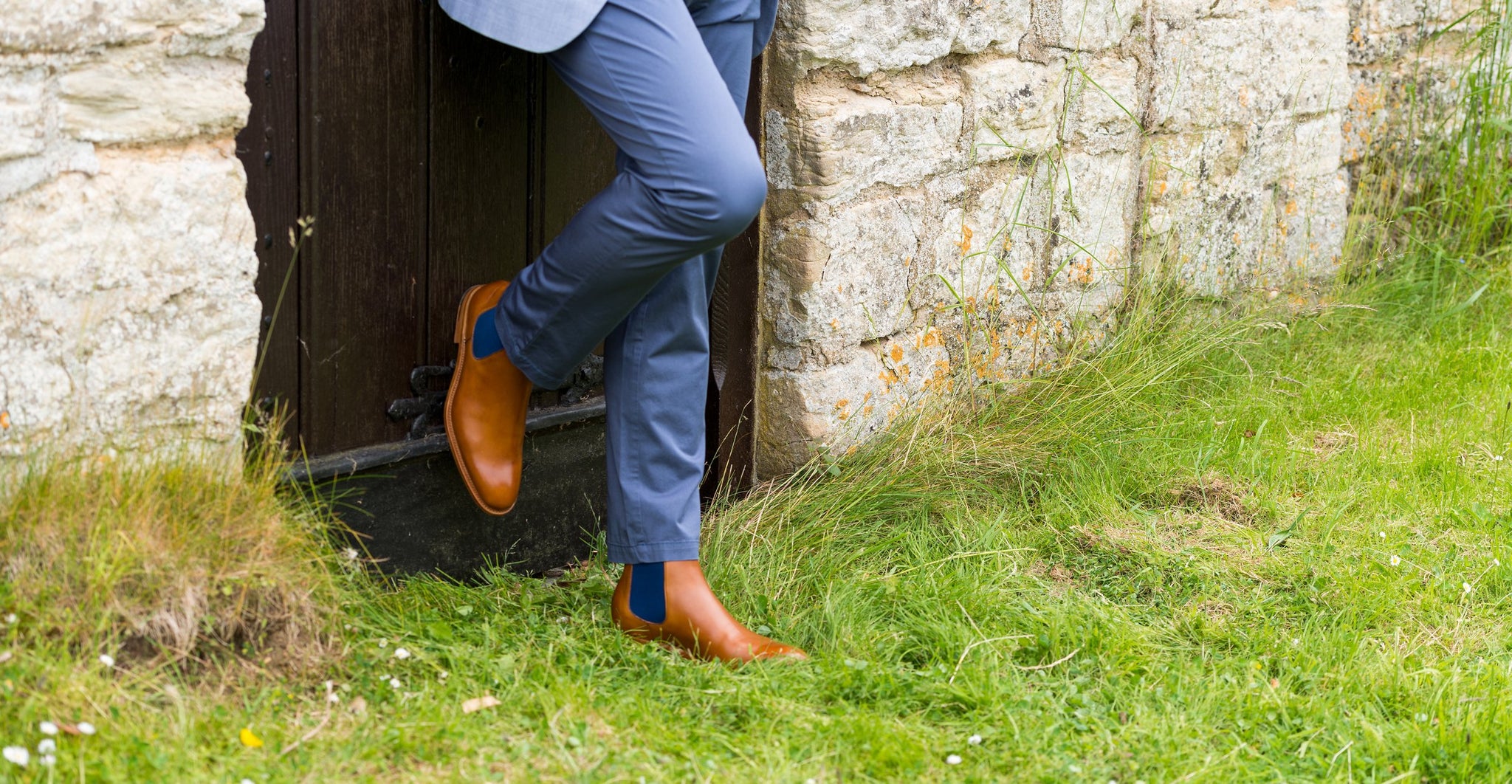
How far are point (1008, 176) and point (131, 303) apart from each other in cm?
203

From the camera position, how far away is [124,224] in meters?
1.83

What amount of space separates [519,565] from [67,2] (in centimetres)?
132

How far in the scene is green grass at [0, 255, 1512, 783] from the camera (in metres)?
1.81

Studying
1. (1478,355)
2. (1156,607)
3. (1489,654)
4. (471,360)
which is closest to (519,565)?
(471,360)

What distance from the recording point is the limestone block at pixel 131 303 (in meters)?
1.75

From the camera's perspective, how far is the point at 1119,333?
11.5 feet

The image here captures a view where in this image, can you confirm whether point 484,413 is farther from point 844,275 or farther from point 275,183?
point 844,275

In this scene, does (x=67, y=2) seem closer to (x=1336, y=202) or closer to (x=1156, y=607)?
(x=1156, y=607)

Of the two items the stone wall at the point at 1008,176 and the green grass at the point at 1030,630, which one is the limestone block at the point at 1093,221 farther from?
the green grass at the point at 1030,630

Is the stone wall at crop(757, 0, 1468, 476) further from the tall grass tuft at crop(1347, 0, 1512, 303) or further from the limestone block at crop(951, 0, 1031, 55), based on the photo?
the tall grass tuft at crop(1347, 0, 1512, 303)

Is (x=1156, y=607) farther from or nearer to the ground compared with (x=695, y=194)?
nearer to the ground

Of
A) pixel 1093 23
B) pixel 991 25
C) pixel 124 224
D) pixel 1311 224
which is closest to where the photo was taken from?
pixel 124 224

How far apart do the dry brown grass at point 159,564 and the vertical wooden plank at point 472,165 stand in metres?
0.60

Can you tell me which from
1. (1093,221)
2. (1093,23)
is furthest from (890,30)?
(1093,221)
